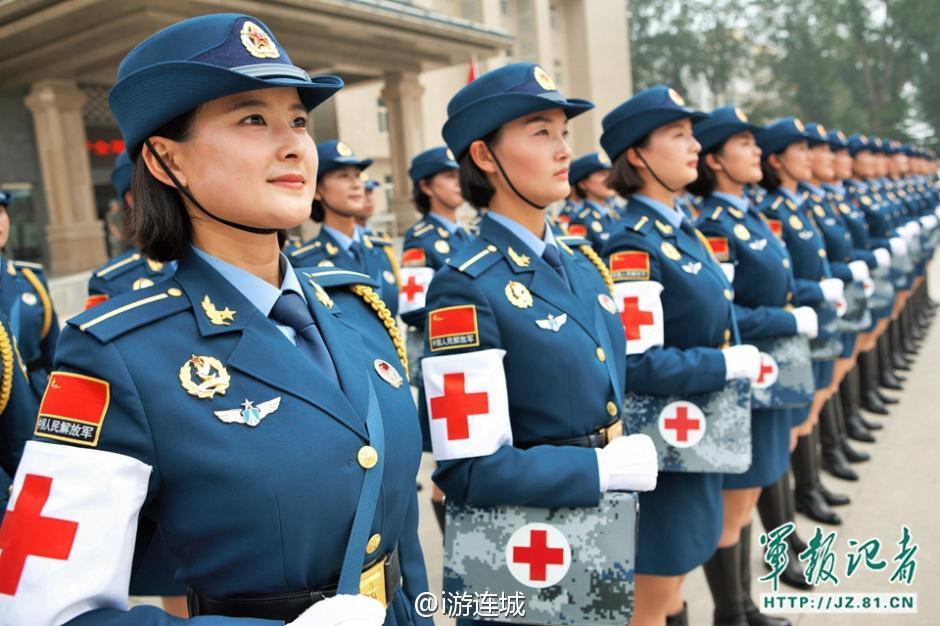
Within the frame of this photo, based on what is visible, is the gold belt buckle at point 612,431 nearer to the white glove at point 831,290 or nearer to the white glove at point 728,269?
the white glove at point 728,269

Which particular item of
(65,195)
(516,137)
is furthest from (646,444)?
(65,195)

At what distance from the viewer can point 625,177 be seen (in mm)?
3182

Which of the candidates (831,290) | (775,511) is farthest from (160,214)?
(831,290)

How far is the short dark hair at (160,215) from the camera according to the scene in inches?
56.8

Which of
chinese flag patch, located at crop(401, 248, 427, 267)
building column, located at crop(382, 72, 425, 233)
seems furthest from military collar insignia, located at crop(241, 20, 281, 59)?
building column, located at crop(382, 72, 425, 233)

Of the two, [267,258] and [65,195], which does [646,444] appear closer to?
[267,258]

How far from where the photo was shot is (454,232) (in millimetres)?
6332

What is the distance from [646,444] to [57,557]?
140 cm

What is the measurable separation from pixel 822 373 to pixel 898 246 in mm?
2457

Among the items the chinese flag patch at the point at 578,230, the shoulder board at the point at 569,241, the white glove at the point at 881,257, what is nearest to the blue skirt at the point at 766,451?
the shoulder board at the point at 569,241

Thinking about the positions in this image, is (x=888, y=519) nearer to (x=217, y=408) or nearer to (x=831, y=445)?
(x=831, y=445)

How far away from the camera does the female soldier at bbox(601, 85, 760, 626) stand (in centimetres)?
270

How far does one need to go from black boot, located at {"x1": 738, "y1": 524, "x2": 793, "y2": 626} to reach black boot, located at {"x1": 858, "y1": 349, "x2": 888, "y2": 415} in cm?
383

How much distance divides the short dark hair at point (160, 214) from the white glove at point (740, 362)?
6.22 feet
